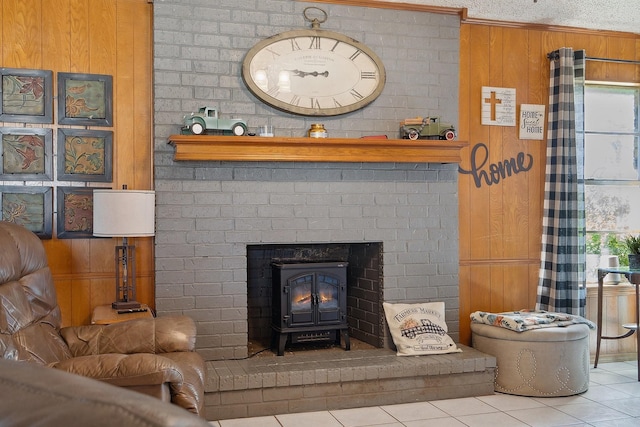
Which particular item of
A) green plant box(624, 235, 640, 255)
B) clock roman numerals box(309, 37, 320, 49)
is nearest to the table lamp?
clock roman numerals box(309, 37, 320, 49)

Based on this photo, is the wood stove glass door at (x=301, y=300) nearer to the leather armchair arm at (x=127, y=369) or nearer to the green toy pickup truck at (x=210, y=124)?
the green toy pickup truck at (x=210, y=124)

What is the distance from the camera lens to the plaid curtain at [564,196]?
4793 mm

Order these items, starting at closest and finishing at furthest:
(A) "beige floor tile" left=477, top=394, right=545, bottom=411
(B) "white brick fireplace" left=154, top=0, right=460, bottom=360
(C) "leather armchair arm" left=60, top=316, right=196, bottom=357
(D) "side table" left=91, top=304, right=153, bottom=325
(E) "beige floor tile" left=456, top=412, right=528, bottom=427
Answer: (C) "leather armchair arm" left=60, top=316, right=196, bottom=357 < (D) "side table" left=91, top=304, right=153, bottom=325 < (E) "beige floor tile" left=456, top=412, right=528, bottom=427 < (A) "beige floor tile" left=477, top=394, right=545, bottom=411 < (B) "white brick fireplace" left=154, top=0, right=460, bottom=360

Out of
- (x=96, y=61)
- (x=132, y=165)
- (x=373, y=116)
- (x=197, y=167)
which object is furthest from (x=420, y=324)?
(x=96, y=61)

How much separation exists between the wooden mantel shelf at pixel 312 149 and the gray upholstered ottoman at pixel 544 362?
4.14ft

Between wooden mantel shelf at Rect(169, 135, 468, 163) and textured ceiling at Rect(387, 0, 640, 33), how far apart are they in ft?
3.35

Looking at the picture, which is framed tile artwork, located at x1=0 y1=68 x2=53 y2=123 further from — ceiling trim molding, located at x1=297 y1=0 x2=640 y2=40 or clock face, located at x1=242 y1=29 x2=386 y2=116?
ceiling trim molding, located at x1=297 y1=0 x2=640 y2=40

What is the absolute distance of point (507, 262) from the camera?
4941mm

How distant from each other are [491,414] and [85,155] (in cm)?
292

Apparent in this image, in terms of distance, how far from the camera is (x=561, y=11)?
4676 mm

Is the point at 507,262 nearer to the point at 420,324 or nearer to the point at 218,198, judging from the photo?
the point at 420,324

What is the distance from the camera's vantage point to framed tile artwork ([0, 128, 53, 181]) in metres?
3.90

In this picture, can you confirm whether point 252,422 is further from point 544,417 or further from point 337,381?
point 544,417

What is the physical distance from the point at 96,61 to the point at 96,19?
262 mm
